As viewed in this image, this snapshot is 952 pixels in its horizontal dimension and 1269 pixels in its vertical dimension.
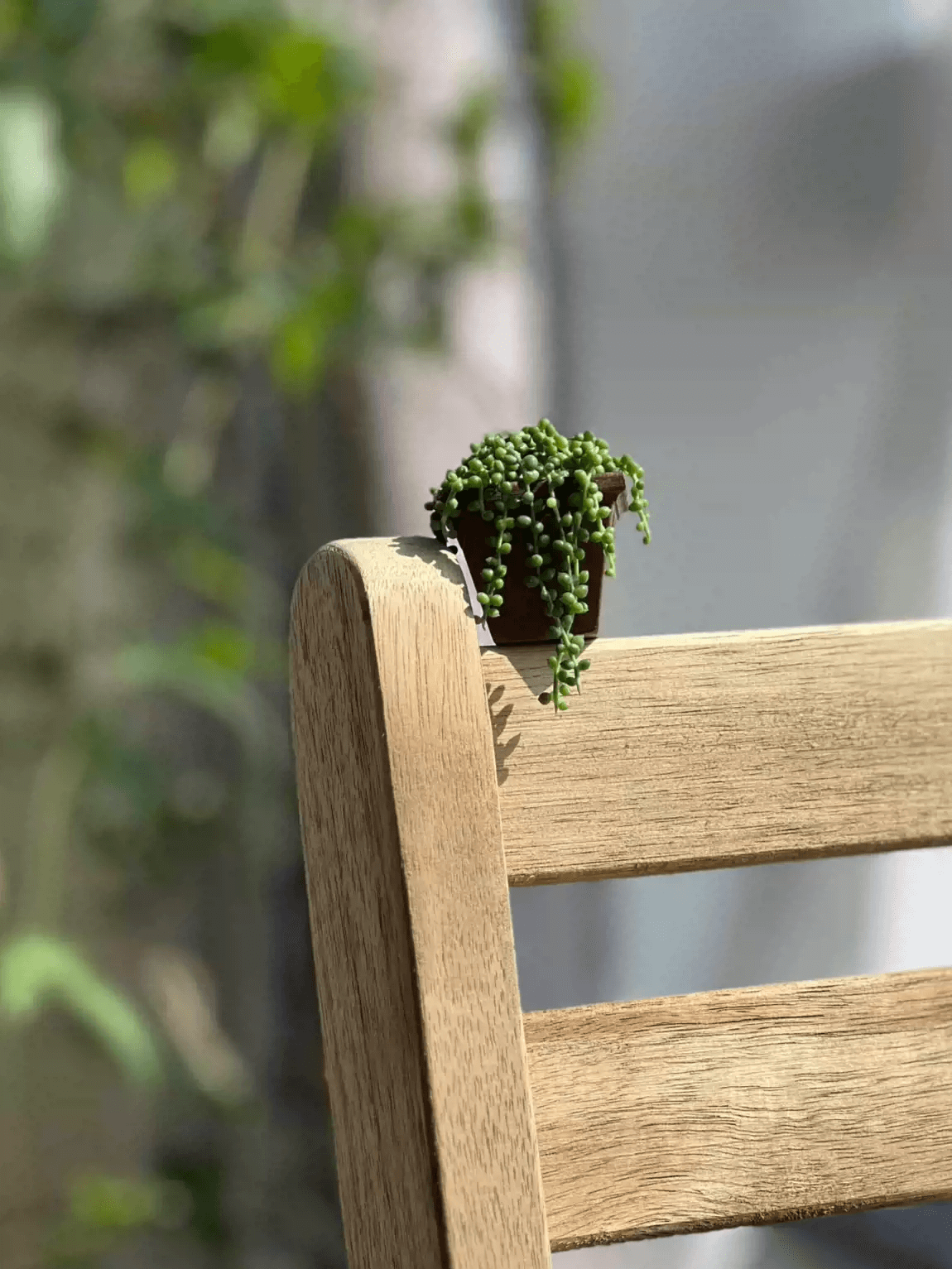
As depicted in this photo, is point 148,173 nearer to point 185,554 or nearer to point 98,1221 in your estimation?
point 185,554

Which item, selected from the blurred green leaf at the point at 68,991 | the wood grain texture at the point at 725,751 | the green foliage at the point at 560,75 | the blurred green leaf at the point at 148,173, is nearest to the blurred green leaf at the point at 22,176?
the blurred green leaf at the point at 148,173

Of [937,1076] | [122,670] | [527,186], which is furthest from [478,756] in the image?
[527,186]

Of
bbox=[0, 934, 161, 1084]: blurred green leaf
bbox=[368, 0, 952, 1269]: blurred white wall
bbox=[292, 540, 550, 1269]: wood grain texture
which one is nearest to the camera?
bbox=[292, 540, 550, 1269]: wood grain texture

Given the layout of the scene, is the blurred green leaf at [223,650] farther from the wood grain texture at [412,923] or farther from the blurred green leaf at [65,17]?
the wood grain texture at [412,923]

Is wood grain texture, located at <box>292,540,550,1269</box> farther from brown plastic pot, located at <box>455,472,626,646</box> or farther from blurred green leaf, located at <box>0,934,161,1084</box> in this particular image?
blurred green leaf, located at <box>0,934,161,1084</box>

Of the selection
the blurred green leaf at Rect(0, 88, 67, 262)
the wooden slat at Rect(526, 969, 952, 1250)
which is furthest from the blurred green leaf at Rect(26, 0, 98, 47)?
the wooden slat at Rect(526, 969, 952, 1250)

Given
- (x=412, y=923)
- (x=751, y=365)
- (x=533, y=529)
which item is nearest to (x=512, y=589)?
(x=533, y=529)
